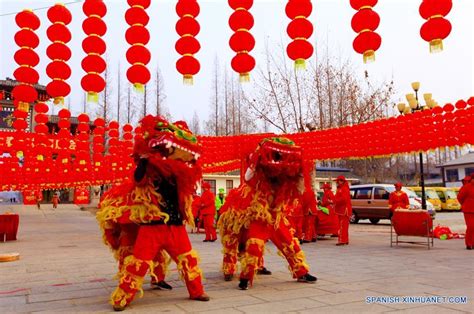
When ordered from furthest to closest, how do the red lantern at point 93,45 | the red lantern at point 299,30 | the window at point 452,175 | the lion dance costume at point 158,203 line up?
the window at point 452,175 < the red lantern at point 93,45 < the red lantern at point 299,30 < the lion dance costume at point 158,203

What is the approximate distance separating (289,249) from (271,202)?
637 mm

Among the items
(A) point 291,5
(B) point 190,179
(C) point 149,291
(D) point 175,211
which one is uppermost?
(A) point 291,5

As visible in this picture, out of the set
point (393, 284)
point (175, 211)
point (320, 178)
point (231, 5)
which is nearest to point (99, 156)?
point (231, 5)

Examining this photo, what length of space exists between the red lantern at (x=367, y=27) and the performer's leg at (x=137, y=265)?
338 centimetres

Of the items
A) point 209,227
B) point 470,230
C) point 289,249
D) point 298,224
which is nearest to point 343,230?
point 298,224

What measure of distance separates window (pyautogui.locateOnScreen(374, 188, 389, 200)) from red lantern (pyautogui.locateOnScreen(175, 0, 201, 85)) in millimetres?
12658

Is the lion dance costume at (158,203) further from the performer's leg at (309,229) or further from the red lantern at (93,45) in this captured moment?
the performer's leg at (309,229)

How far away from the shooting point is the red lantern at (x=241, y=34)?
5812 millimetres

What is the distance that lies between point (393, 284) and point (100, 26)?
549 centimetres

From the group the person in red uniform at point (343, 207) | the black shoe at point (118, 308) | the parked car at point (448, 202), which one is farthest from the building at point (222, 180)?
the black shoe at point (118, 308)

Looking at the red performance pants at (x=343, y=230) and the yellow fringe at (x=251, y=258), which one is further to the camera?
the red performance pants at (x=343, y=230)

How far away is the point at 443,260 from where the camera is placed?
671 centimetres

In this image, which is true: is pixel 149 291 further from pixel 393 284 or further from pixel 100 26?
pixel 100 26

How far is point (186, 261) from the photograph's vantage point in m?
4.22
